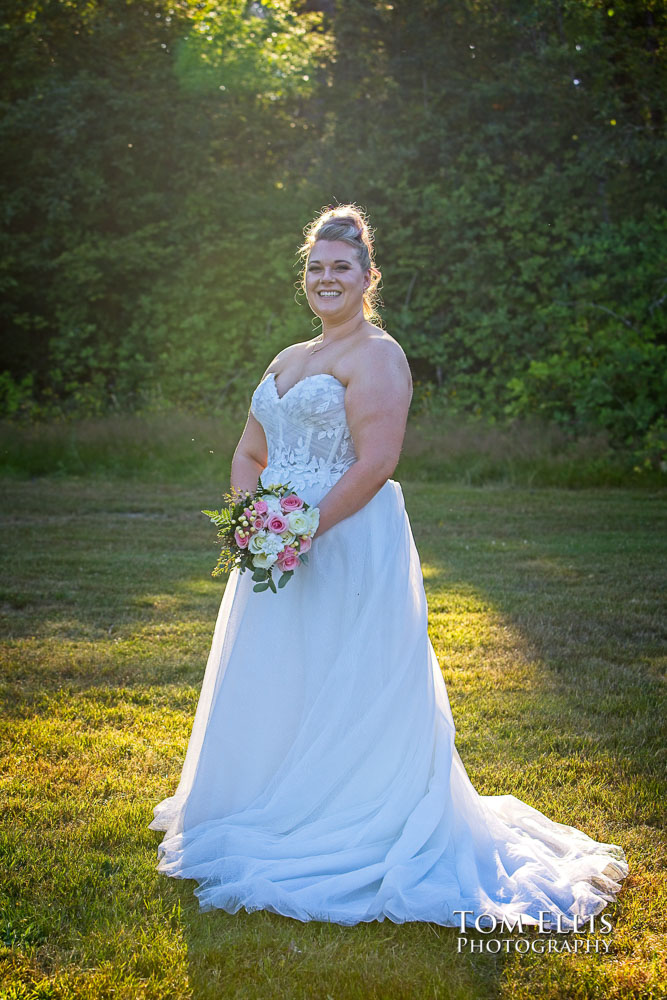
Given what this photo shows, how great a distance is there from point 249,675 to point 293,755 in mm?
323

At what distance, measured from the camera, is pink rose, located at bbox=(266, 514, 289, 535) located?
2.98 metres

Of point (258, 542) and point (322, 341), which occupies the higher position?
point (322, 341)

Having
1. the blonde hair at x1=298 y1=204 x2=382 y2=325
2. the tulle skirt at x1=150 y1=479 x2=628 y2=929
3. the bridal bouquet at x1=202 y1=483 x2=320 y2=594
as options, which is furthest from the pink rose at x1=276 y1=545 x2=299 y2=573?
the blonde hair at x1=298 y1=204 x2=382 y2=325

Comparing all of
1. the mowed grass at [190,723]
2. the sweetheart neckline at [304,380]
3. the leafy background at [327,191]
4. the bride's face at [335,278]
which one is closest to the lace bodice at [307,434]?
the sweetheart neckline at [304,380]

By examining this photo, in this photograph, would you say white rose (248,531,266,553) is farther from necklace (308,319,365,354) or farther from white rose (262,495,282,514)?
necklace (308,319,365,354)

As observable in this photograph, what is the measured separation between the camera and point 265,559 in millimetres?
2986

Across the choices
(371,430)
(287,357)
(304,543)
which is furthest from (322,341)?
(304,543)

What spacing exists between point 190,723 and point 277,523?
1.85 meters

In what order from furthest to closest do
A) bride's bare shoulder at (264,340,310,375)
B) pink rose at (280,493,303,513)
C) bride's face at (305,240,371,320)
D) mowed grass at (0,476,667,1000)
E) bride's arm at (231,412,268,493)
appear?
bride's arm at (231,412,268,493)
bride's bare shoulder at (264,340,310,375)
bride's face at (305,240,371,320)
pink rose at (280,493,303,513)
mowed grass at (0,476,667,1000)

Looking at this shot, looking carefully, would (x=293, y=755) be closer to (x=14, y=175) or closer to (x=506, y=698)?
(x=506, y=698)

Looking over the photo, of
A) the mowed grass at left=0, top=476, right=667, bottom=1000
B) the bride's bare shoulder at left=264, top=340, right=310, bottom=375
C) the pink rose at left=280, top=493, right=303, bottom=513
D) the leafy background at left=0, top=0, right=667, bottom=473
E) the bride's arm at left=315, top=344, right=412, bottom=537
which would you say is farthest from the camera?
the leafy background at left=0, top=0, right=667, bottom=473

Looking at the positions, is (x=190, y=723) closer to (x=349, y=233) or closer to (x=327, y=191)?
(x=349, y=233)

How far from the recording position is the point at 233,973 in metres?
2.61

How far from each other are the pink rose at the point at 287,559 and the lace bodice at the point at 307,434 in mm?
357
